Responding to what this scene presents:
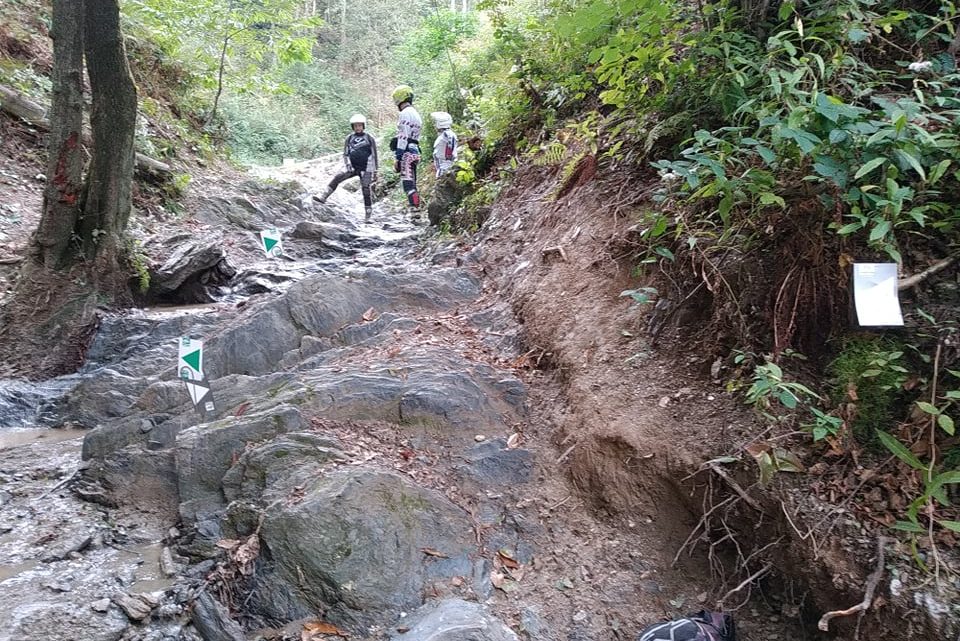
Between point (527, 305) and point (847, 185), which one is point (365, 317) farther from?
point (847, 185)

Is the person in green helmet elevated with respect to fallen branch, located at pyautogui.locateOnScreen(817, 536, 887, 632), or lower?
elevated

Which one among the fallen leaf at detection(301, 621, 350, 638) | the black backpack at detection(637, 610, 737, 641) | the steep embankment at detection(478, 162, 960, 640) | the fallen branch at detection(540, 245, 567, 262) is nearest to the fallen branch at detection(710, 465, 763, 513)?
the steep embankment at detection(478, 162, 960, 640)

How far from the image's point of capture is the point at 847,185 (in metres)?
2.65

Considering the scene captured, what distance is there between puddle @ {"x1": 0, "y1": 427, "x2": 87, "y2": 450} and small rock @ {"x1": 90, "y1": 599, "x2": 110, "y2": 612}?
2.56 metres

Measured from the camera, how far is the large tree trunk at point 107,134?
684 centimetres

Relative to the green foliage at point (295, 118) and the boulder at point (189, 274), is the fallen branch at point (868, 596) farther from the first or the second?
the green foliage at point (295, 118)

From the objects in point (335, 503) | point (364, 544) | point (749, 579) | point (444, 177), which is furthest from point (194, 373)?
point (444, 177)

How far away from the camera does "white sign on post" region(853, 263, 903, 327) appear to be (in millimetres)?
2520

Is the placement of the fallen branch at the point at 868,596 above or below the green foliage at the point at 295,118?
below

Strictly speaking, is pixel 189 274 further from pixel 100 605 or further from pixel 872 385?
pixel 872 385

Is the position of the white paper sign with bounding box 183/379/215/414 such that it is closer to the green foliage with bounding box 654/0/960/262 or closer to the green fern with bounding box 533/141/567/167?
the green foliage with bounding box 654/0/960/262

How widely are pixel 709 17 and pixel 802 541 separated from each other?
3.27 metres

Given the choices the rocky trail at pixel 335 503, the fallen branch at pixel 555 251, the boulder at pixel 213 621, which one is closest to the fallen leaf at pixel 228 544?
the rocky trail at pixel 335 503

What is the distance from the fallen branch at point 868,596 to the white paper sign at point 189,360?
12.3 ft
